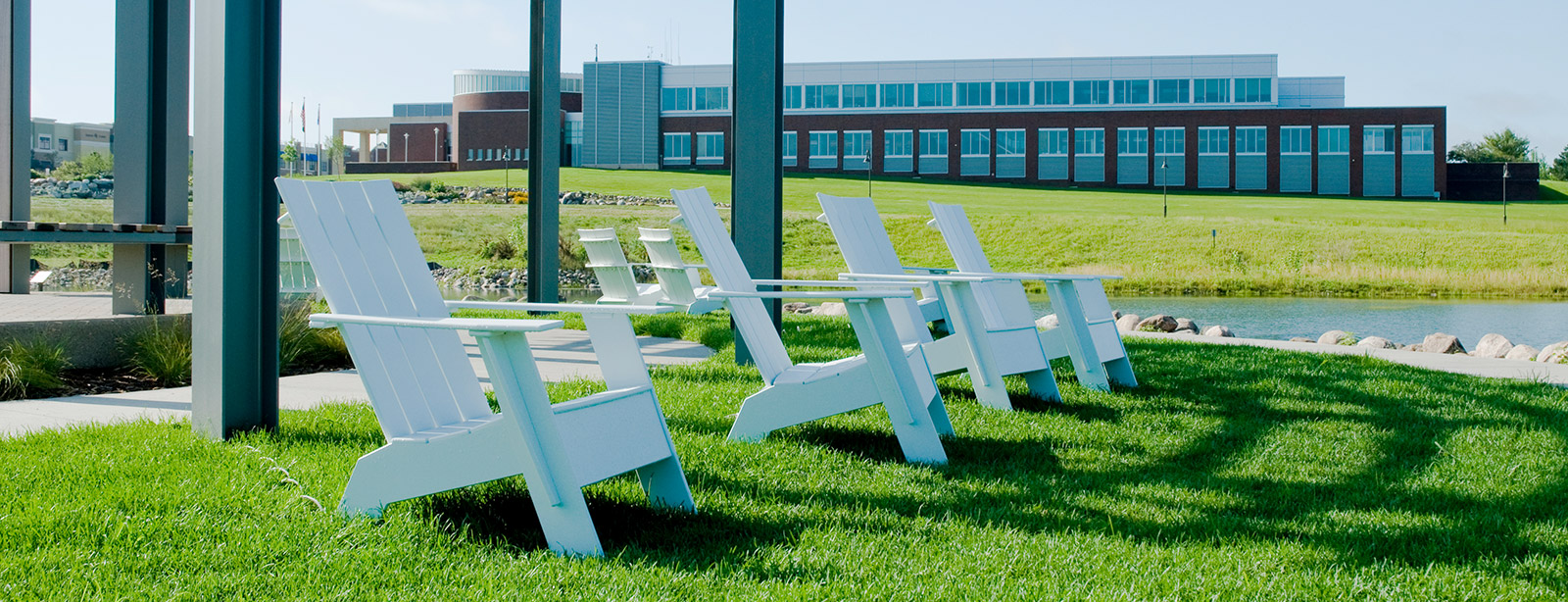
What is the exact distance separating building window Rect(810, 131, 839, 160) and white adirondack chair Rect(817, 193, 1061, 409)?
172 ft

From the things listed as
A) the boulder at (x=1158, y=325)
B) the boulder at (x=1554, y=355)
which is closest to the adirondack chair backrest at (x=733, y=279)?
the boulder at (x=1554, y=355)

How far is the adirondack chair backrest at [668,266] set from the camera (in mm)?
9273

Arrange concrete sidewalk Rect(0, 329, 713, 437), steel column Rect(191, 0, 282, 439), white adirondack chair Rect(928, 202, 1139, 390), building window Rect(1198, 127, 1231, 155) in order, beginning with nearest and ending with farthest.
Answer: steel column Rect(191, 0, 282, 439)
concrete sidewalk Rect(0, 329, 713, 437)
white adirondack chair Rect(928, 202, 1139, 390)
building window Rect(1198, 127, 1231, 155)

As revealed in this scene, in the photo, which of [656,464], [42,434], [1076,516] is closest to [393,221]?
[656,464]

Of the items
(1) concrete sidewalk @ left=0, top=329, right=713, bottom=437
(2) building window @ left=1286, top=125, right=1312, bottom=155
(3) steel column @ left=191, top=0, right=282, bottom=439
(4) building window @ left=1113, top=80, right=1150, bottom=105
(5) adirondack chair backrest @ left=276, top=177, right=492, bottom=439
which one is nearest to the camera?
(5) adirondack chair backrest @ left=276, top=177, right=492, bottom=439

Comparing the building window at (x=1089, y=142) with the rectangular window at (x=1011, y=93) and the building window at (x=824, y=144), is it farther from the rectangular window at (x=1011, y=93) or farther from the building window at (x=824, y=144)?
the building window at (x=824, y=144)

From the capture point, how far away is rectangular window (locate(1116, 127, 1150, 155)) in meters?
55.3

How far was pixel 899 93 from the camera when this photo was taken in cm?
5822

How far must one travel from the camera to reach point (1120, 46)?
62.9 metres

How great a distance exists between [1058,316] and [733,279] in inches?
84.4

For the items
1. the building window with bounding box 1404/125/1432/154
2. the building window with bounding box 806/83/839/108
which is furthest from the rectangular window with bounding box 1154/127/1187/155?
the building window with bounding box 806/83/839/108

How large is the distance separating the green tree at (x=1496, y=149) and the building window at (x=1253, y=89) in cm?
3701

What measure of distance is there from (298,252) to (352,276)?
5194mm

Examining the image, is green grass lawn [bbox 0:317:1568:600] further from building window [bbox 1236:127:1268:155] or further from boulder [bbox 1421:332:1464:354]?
building window [bbox 1236:127:1268:155]
